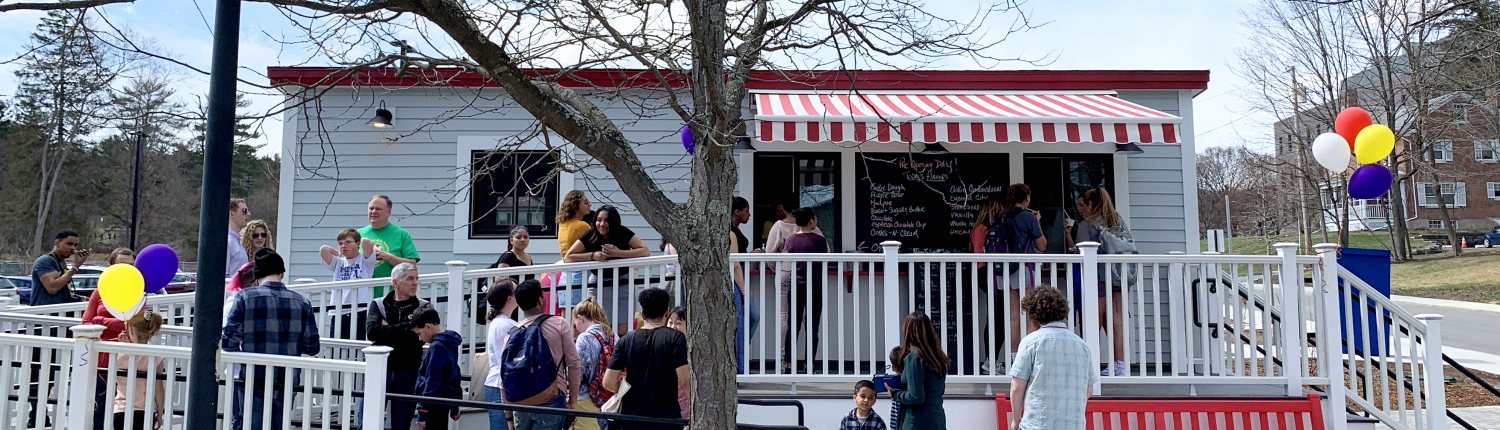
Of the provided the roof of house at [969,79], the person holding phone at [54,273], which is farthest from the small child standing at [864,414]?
the person holding phone at [54,273]

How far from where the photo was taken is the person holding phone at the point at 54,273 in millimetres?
7426

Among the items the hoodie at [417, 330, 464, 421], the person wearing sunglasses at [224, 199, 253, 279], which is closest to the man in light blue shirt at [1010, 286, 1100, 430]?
the hoodie at [417, 330, 464, 421]

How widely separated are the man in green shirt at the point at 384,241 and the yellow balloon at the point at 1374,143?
7.53m

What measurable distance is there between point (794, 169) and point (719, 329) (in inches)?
194

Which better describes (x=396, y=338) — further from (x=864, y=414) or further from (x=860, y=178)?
(x=860, y=178)

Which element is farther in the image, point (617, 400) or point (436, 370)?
point (436, 370)

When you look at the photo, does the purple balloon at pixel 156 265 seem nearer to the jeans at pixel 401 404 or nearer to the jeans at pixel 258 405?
the jeans at pixel 258 405

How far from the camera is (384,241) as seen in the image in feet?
21.7

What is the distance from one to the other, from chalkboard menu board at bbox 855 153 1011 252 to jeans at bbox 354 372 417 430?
4.26 metres

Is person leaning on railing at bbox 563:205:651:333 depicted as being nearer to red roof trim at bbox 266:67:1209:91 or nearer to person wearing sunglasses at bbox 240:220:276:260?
person wearing sunglasses at bbox 240:220:276:260

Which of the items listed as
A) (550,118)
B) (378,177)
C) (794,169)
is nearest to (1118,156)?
(794,169)

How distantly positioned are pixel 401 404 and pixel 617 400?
1.27m

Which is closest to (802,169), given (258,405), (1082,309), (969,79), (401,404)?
(969,79)

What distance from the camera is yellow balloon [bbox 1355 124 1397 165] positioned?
7.09 m
